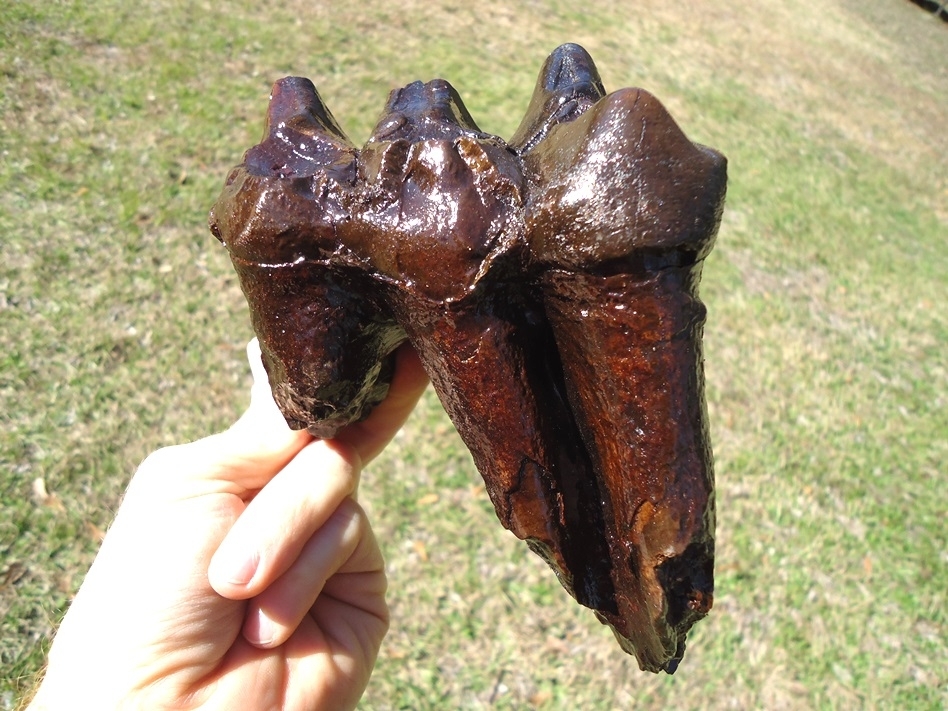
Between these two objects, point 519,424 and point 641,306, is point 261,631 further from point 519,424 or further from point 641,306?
point 641,306

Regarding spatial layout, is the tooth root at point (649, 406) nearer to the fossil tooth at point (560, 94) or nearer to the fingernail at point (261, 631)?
the fossil tooth at point (560, 94)

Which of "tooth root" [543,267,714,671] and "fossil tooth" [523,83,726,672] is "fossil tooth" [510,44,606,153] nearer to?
"fossil tooth" [523,83,726,672]

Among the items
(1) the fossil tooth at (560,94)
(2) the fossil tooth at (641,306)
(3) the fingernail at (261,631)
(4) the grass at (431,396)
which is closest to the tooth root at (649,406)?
(2) the fossil tooth at (641,306)

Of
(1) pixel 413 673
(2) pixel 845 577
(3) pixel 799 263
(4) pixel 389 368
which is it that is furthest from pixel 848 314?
(4) pixel 389 368

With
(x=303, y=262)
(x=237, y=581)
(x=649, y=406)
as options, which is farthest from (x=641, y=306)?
(x=237, y=581)

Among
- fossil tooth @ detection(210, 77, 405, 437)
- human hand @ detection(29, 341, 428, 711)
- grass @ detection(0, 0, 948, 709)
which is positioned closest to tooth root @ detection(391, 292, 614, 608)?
fossil tooth @ detection(210, 77, 405, 437)
